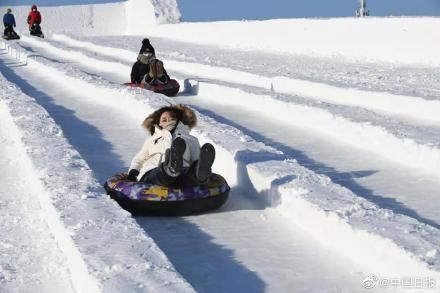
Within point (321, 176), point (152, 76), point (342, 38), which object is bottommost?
point (342, 38)

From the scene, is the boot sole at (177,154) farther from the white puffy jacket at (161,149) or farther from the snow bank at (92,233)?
the snow bank at (92,233)

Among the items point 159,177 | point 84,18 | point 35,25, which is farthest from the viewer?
point 84,18

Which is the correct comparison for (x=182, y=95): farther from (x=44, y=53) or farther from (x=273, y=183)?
(x=44, y=53)

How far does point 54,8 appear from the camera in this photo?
171 ft

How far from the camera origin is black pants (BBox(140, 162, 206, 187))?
610 cm

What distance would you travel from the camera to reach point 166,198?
A: 5992mm

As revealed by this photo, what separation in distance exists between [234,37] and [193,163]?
82.5 feet

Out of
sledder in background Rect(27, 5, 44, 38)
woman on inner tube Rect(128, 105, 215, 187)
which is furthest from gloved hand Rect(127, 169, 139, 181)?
sledder in background Rect(27, 5, 44, 38)

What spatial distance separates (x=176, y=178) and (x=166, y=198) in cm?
21

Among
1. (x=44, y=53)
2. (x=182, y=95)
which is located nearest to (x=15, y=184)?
(x=182, y=95)

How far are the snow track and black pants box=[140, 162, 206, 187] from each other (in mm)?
303

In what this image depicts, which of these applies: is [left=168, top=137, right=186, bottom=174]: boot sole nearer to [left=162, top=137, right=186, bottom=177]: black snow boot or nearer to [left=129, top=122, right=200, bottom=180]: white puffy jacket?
[left=162, top=137, right=186, bottom=177]: black snow boot

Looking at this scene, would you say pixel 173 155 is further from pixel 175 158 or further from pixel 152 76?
pixel 152 76

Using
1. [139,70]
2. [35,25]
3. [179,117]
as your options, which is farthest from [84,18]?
[179,117]
